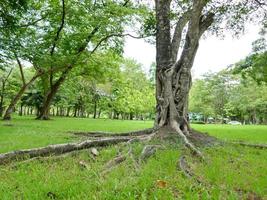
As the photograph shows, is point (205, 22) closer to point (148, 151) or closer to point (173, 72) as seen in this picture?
point (173, 72)

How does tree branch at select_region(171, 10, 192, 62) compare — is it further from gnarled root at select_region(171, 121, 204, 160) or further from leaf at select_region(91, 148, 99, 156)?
leaf at select_region(91, 148, 99, 156)

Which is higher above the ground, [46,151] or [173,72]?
[173,72]

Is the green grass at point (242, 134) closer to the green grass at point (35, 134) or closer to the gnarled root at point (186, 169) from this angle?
the green grass at point (35, 134)

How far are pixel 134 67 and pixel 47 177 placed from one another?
56690mm

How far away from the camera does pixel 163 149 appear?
6902 mm

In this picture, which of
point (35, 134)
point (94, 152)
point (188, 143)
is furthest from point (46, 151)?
point (35, 134)

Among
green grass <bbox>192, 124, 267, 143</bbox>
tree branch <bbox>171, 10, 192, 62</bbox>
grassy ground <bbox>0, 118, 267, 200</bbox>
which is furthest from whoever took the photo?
green grass <bbox>192, 124, 267, 143</bbox>

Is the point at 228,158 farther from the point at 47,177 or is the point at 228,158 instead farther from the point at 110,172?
the point at 47,177

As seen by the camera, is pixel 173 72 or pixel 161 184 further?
pixel 173 72

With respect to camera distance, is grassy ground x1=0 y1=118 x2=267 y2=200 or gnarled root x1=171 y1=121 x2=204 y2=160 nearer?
grassy ground x1=0 y1=118 x2=267 y2=200

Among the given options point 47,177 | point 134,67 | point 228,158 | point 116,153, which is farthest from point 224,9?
point 134,67

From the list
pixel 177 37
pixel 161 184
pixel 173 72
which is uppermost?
pixel 177 37

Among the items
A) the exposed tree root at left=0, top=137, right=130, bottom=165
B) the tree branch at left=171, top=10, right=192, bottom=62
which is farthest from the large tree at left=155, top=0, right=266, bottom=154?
the exposed tree root at left=0, top=137, right=130, bottom=165

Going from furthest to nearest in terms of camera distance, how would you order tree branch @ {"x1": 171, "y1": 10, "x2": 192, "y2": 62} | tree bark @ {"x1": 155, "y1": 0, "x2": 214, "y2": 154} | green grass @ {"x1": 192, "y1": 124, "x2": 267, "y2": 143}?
green grass @ {"x1": 192, "y1": 124, "x2": 267, "y2": 143}, tree branch @ {"x1": 171, "y1": 10, "x2": 192, "y2": 62}, tree bark @ {"x1": 155, "y1": 0, "x2": 214, "y2": 154}
